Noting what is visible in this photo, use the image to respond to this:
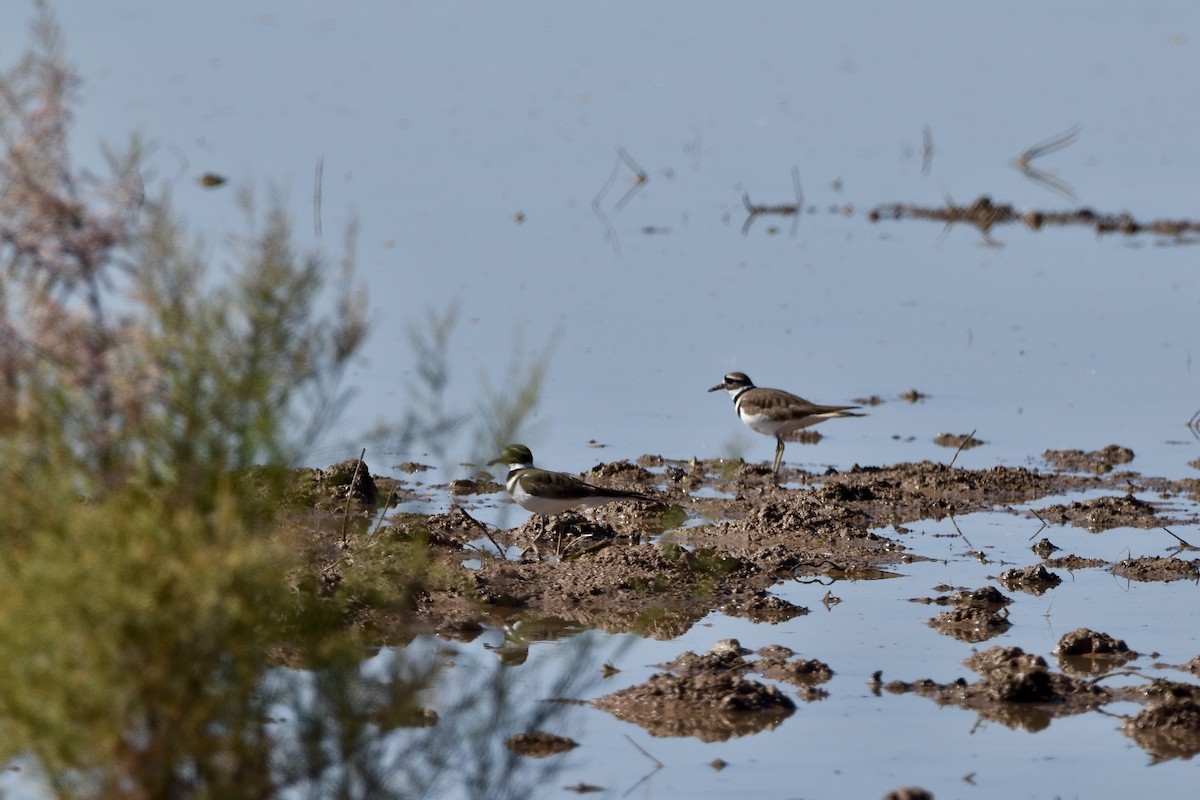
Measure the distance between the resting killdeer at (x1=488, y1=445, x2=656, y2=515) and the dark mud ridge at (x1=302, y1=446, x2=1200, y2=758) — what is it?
0.23m

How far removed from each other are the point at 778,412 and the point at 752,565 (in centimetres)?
357

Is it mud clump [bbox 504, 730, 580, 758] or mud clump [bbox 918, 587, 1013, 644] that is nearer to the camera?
mud clump [bbox 504, 730, 580, 758]

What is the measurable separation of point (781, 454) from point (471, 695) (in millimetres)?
7870

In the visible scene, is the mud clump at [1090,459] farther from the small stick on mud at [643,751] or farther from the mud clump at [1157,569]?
the small stick on mud at [643,751]

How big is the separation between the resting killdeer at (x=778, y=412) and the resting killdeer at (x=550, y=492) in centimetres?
301

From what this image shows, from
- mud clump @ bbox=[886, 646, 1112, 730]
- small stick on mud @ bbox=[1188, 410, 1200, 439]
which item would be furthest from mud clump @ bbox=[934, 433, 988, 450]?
mud clump @ bbox=[886, 646, 1112, 730]

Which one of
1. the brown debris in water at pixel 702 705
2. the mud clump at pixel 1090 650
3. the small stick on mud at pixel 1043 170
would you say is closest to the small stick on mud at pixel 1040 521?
the mud clump at pixel 1090 650

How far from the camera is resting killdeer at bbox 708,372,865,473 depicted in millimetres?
14789

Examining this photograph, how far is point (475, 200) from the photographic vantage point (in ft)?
82.1

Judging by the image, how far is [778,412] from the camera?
14.8 metres

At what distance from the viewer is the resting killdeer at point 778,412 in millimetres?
14789

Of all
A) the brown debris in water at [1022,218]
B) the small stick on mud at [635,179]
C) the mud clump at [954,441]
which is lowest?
the mud clump at [954,441]

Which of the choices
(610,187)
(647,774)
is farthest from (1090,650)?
(610,187)

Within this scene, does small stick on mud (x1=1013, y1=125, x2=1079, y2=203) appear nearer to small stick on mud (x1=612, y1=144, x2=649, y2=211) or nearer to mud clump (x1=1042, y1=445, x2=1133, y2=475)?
small stick on mud (x1=612, y1=144, x2=649, y2=211)
